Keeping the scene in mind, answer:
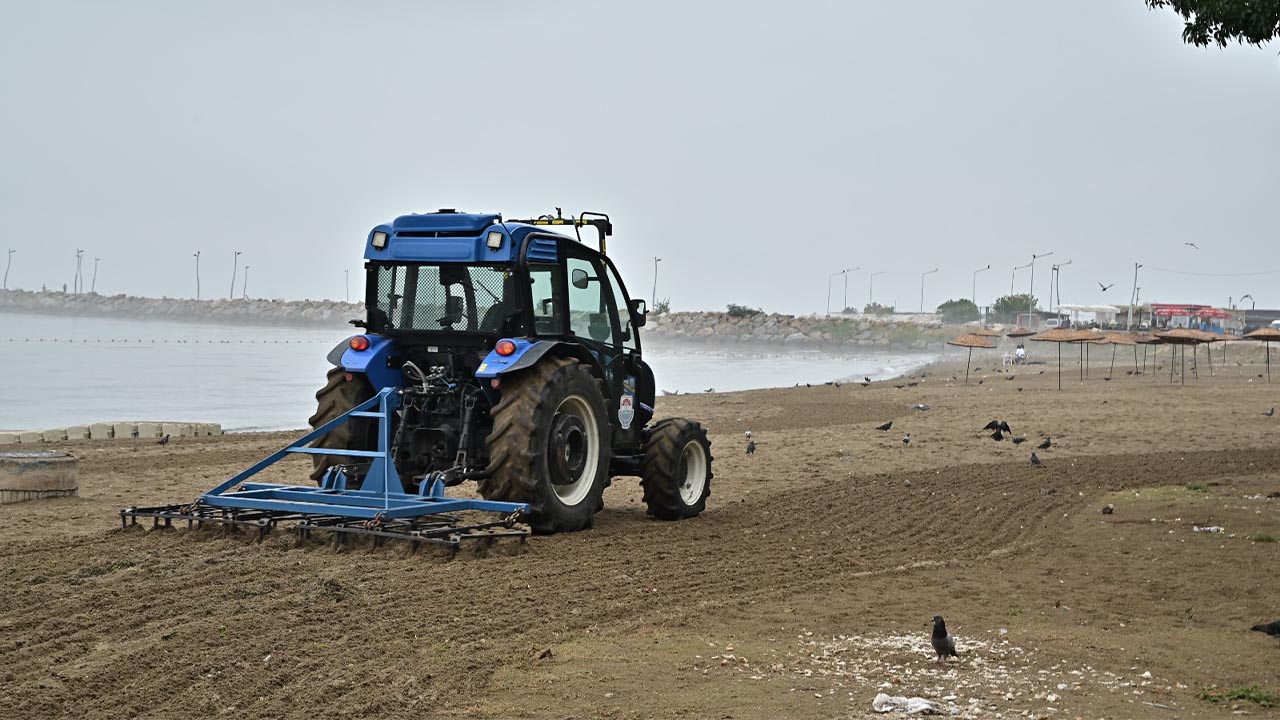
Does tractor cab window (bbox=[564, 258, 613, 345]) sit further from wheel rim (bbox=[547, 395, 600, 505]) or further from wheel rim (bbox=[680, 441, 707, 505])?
wheel rim (bbox=[680, 441, 707, 505])

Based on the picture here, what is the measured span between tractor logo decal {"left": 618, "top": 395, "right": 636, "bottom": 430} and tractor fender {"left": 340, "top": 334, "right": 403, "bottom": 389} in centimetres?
194

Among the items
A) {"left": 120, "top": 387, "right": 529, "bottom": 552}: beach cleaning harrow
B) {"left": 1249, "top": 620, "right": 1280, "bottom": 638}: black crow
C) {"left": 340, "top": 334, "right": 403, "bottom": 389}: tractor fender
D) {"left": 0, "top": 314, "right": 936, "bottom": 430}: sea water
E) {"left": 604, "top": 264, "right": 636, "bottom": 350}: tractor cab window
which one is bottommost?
{"left": 0, "top": 314, "right": 936, "bottom": 430}: sea water

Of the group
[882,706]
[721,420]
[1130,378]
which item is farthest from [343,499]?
[1130,378]

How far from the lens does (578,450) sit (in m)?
10.8

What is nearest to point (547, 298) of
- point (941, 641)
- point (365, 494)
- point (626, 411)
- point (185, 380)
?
point (626, 411)

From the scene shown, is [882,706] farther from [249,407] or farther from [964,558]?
[249,407]

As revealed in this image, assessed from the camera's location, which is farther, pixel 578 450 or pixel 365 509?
pixel 578 450

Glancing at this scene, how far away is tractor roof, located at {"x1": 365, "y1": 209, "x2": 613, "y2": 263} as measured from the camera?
1041 cm

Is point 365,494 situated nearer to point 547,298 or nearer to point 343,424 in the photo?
point 343,424

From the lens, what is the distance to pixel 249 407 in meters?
32.8

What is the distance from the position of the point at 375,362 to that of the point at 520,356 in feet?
4.36

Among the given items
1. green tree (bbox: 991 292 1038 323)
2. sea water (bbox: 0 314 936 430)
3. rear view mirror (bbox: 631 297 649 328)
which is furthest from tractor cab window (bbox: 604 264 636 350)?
green tree (bbox: 991 292 1038 323)

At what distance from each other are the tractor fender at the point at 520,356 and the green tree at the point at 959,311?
464ft

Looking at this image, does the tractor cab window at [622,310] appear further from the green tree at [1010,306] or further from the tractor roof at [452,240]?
the green tree at [1010,306]
